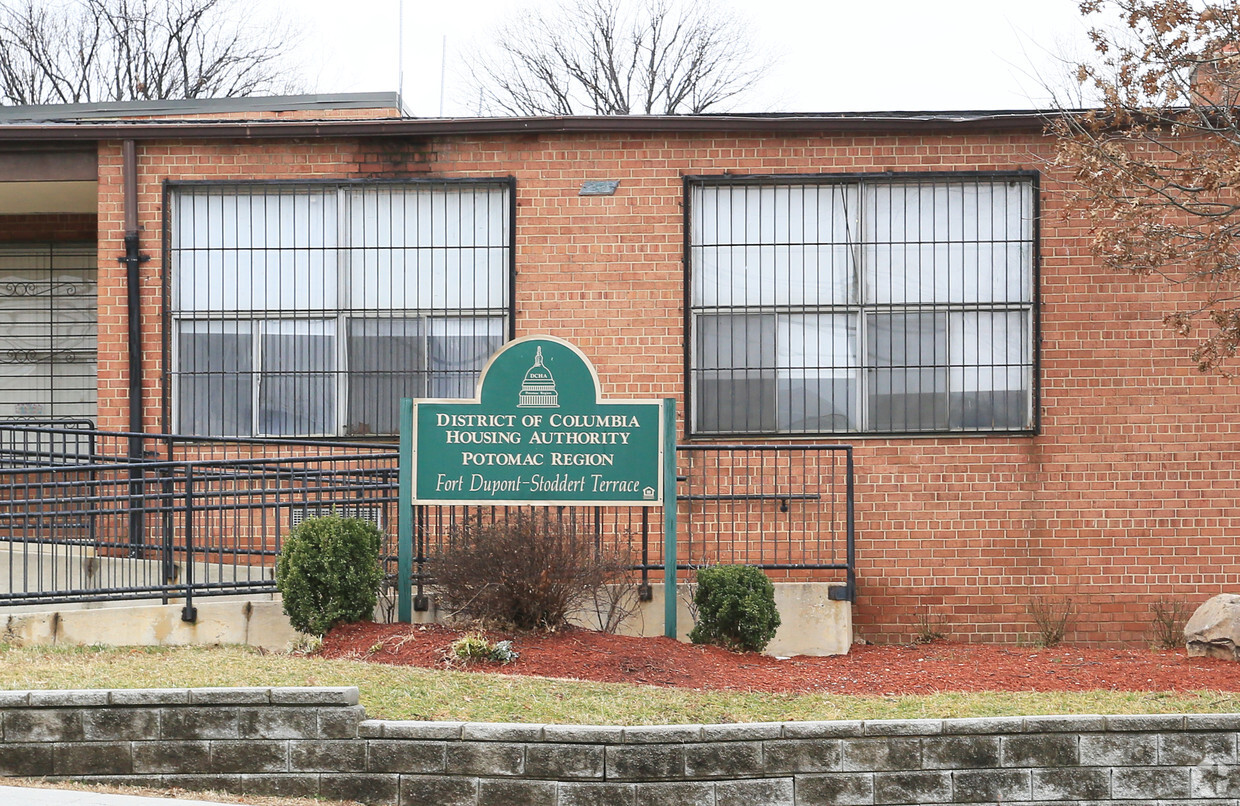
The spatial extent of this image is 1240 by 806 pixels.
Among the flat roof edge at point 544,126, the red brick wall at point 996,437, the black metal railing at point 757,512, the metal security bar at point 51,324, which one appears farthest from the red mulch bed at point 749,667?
the metal security bar at point 51,324

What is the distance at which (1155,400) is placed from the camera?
11.4 metres

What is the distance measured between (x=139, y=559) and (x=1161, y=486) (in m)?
8.72

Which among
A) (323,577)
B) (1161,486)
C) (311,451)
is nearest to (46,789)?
(323,577)

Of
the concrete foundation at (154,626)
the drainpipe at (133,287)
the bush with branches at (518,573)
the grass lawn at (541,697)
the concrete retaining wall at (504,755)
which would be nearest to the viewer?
the concrete retaining wall at (504,755)

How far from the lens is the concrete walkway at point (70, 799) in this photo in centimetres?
596

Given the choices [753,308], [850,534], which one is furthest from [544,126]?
[850,534]

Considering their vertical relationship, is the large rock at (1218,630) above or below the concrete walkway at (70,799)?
above

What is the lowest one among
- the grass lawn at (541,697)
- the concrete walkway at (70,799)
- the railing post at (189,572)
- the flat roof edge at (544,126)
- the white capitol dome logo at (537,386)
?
the concrete walkway at (70,799)

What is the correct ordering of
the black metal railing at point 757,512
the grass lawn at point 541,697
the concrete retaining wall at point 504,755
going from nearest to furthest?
the concrete retaining wall at point 504,755 → the grass lawn at point 541,697 → the black metal railing at point 757,512

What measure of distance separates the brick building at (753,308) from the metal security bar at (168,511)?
551 mm

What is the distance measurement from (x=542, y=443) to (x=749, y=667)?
2.11 metres

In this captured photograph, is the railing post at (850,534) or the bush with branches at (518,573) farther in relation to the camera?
the railing post at (850,534)

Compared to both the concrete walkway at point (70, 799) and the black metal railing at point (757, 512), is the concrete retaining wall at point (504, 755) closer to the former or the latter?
the concrete walkway at point (70, 799)

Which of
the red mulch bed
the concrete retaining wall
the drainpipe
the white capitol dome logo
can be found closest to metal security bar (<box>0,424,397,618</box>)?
the drainpipe
